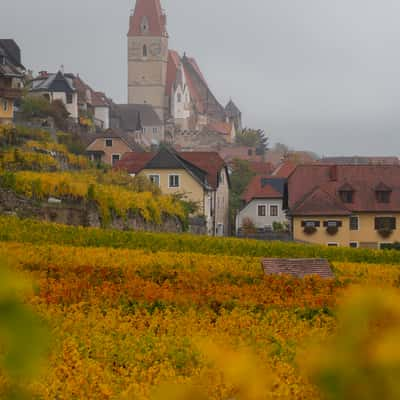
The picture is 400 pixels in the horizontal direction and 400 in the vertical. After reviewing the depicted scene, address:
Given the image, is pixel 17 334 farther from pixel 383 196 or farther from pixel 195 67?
pixel 195 67

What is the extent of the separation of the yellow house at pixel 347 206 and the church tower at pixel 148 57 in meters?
109

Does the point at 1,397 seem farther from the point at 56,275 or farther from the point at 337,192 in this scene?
the point at 337,192

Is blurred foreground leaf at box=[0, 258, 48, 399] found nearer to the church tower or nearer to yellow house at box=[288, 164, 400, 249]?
yellow house at box=[288, 164, 400, 249]

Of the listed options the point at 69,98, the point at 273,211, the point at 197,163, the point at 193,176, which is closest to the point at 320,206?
the point at 193,176

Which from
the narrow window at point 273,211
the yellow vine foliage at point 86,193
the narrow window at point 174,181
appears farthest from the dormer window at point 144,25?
the yellow vine foliage at point 86,193

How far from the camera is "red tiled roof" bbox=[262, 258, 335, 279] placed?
24970 mm

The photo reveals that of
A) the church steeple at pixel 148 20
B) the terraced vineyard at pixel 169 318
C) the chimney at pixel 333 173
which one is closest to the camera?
the terraced vineyard at pixel 169 318

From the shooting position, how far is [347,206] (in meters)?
62.9

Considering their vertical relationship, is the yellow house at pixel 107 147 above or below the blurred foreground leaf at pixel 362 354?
above

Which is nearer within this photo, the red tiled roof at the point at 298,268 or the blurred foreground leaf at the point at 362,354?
the blurred foreground leaf at the point at 362,354

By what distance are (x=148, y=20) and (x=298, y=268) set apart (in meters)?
151

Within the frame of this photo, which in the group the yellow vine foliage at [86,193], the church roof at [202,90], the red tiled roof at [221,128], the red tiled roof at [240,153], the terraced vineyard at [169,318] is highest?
the church roof at [202,90]

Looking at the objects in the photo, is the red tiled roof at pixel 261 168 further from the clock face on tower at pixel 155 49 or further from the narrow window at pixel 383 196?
the clock face on tower at pixel 155 49

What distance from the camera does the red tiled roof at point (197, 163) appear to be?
72.4 metres
